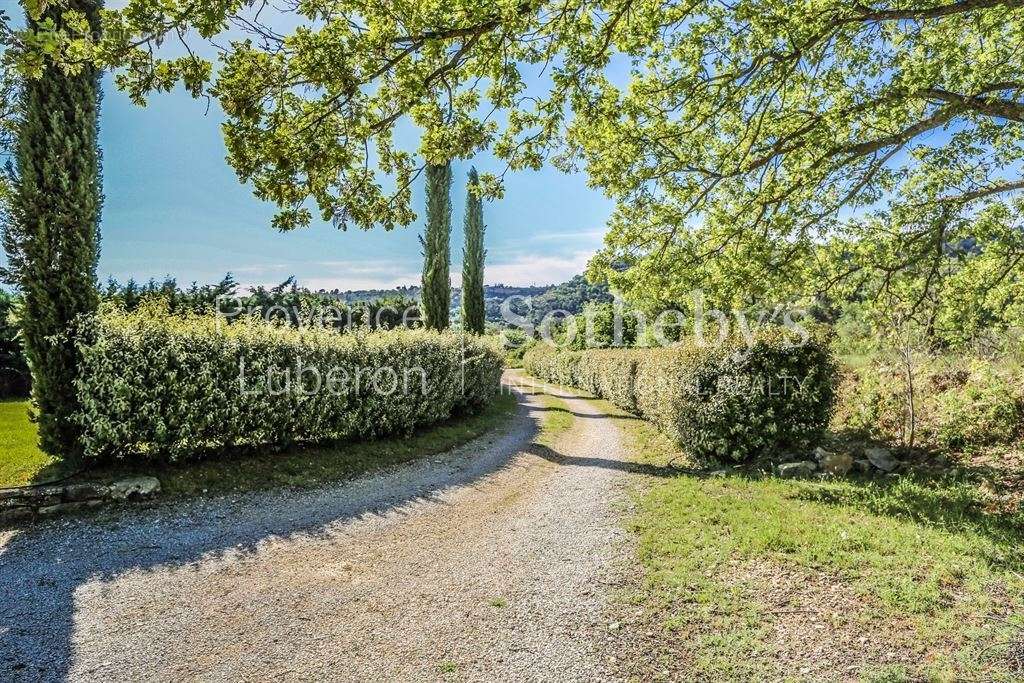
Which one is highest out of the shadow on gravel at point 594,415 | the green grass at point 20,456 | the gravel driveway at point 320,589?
the green grass at point 20,456

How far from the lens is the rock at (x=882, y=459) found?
7.95 meters

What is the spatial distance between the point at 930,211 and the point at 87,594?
13167 mm

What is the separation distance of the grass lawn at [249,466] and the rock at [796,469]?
664 cm

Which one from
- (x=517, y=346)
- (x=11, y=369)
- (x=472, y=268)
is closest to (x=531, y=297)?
(x=517, y=346)

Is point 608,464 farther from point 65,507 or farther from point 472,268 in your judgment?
point 472,268

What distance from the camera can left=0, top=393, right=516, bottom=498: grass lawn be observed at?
271 inches

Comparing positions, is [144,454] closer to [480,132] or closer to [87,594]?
[87,594]

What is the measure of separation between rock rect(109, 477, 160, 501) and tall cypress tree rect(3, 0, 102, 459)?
52.7 inches

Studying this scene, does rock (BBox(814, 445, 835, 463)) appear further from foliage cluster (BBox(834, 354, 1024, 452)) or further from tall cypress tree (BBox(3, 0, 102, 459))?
tall cypress tree (BBox(3, 0, 102, 459))

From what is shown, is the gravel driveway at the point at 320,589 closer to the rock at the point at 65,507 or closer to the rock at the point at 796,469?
the rock at the point at 65,507

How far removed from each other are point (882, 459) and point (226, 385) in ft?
35.4

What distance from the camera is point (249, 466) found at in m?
7.83

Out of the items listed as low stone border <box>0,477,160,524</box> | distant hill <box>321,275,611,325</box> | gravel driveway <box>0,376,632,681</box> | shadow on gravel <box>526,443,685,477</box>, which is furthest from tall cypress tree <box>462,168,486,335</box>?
low stone border <box>0,477,160,524</box>

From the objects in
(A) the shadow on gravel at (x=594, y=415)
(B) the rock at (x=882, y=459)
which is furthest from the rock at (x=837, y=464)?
(A) the shadow on gravel at (x=594, y=415)
